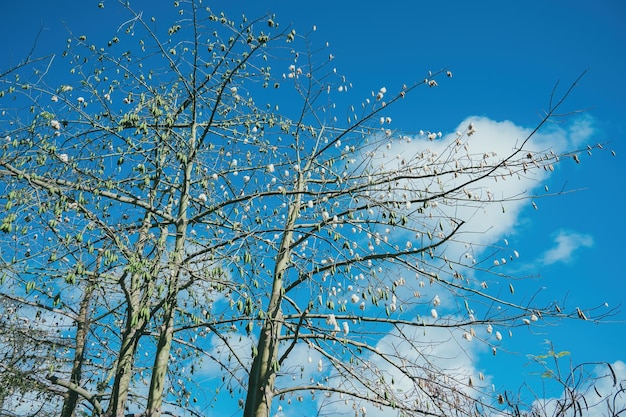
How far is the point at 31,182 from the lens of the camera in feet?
19.1

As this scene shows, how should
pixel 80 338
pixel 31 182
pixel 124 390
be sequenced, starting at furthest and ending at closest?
pixel 80 338, pixel 124 390, pixel 31 182

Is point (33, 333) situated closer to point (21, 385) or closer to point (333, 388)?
point (21, 385)

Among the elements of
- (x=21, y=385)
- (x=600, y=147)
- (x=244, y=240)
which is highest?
(x=600, y=147)

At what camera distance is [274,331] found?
6742 mm

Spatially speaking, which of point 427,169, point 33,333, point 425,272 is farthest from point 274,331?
point 33,333

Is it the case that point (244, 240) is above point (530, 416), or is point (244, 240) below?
above

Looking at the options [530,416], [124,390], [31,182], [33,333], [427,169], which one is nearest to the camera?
[530,416]

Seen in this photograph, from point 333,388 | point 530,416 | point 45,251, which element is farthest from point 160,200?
point 530,416

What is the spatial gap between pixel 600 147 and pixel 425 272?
2468 millimetres

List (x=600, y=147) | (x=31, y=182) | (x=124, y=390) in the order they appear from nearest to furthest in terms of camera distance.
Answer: (x=600, y=147) < (x=31, y=182) < (x=124, y=390)

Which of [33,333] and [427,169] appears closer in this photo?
[427,169]

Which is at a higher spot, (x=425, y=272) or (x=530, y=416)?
(x=425, y=272)

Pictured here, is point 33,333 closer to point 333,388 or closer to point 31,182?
point 31,182

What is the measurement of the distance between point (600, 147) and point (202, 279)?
4410 mm
